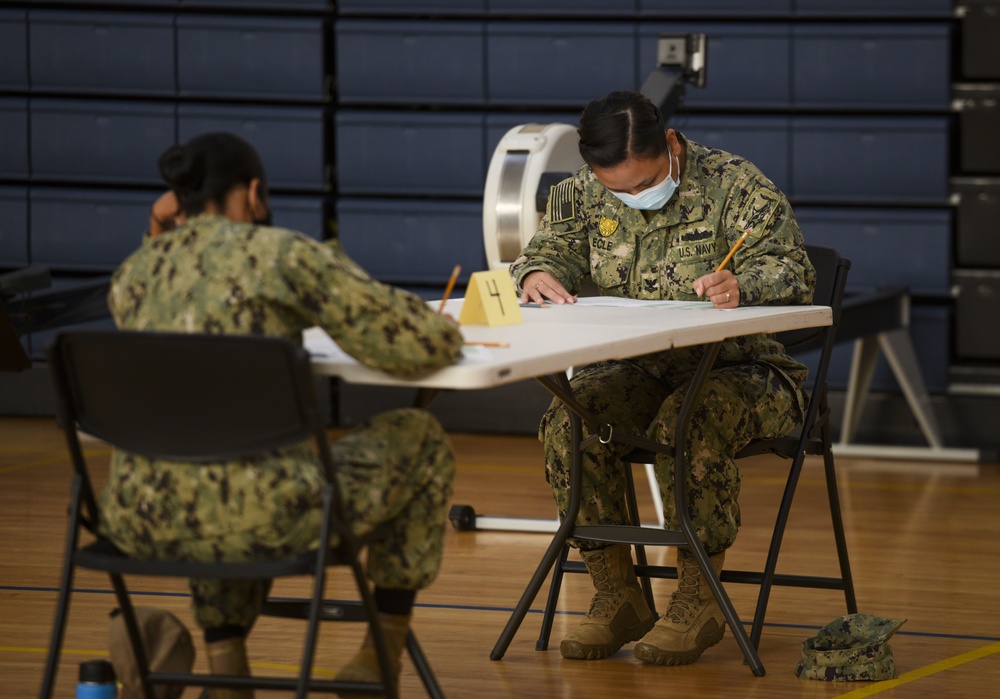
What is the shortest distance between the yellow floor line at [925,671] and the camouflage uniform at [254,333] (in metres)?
1.14

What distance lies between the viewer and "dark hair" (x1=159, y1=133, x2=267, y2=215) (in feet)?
7.19

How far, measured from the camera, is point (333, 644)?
10.6ft

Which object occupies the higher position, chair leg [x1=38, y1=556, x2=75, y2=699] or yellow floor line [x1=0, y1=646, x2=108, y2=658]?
chair leg [x1=38, y1=556, x2=75, y2=699]

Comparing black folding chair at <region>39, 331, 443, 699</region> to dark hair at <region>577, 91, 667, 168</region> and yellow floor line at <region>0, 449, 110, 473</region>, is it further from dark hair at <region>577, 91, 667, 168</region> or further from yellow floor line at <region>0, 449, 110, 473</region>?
yellow floor line at <region>0, 449, 110, 473</region>

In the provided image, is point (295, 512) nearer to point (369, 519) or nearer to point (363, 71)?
point (369, 519)

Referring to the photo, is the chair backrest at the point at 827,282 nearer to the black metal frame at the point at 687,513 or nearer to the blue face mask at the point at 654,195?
the black metal frame at the point at 687,513

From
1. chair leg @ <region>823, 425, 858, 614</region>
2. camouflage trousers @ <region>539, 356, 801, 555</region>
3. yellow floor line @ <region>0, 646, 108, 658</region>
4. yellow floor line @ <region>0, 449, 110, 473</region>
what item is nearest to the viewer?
camouflage trousers @ <region>539, 356, 801, 555</region>

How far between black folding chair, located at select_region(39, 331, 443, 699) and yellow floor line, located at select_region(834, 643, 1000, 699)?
1110mm

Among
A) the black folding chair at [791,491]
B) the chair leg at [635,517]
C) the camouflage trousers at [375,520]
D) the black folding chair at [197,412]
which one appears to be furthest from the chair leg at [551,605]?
the black folding chair at [197,412]

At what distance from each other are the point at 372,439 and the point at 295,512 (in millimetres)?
207

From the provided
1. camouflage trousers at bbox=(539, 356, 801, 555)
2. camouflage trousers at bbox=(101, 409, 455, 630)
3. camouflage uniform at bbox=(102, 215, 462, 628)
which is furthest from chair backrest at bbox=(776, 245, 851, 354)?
camouflage uniform at bbox=(102, 215, 462, 628)

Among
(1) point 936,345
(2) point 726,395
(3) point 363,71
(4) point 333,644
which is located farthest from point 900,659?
(3) point 363,71

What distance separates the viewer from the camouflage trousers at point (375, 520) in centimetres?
211

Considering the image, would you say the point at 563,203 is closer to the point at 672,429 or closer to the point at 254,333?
the point at 672,429
